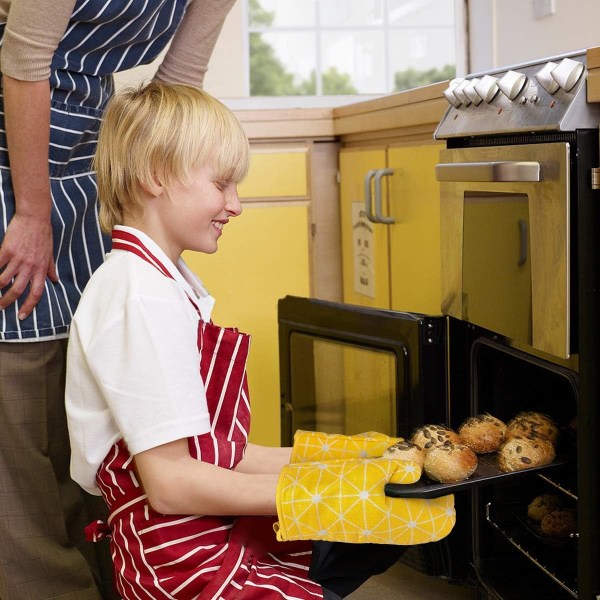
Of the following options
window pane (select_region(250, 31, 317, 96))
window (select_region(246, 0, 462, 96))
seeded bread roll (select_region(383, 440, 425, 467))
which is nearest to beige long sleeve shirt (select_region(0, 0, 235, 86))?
seeded bread roll (select_region(383, 440, 425, 467))

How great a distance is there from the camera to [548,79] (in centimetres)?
117

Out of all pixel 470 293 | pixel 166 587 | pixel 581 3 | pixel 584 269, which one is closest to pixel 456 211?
pixel 470 293

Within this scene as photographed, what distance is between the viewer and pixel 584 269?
3.68 ft

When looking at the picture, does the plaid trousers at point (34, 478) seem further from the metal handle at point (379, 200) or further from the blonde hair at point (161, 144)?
the metal handle at point (379, 200)

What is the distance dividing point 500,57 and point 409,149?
3.54 ft

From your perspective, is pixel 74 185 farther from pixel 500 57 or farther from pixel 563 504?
pixel 500 57

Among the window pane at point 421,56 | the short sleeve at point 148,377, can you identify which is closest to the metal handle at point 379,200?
the short sleeve at point 148,377

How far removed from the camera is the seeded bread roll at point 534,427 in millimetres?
1240

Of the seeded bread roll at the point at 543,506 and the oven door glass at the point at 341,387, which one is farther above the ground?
the oven door glass at the point at 341,387

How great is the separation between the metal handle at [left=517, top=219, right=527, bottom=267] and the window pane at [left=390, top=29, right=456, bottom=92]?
654 centimetres

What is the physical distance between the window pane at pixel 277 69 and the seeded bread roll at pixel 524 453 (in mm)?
10348

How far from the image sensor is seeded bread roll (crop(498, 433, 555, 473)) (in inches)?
44.8

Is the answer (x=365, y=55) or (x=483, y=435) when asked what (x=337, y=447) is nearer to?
(x=483, y=435)

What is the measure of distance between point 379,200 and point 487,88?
73cm
